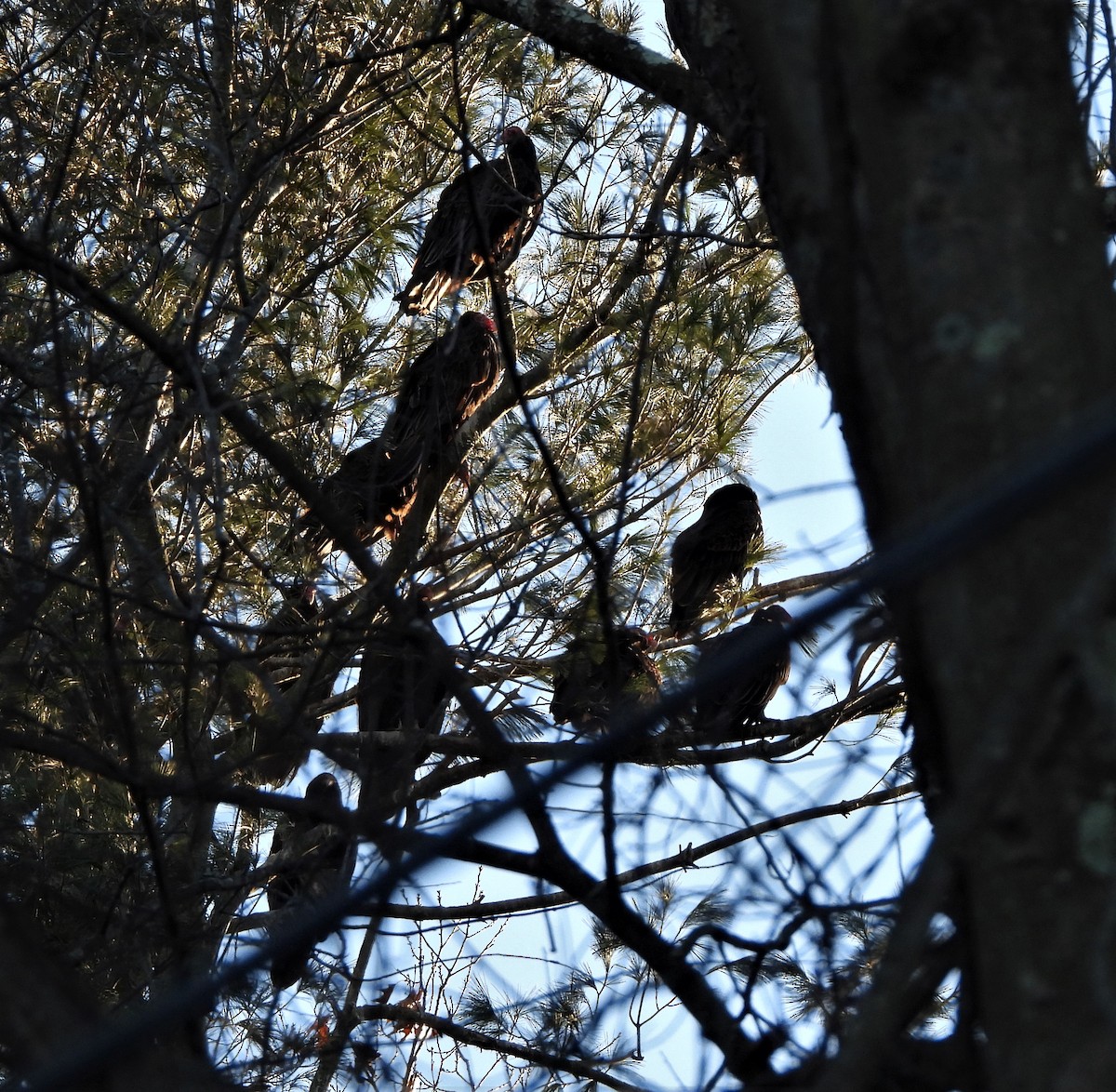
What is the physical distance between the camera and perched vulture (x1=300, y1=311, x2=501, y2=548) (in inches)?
84.3

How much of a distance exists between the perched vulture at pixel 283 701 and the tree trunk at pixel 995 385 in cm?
86

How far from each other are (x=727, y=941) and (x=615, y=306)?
2371 mm

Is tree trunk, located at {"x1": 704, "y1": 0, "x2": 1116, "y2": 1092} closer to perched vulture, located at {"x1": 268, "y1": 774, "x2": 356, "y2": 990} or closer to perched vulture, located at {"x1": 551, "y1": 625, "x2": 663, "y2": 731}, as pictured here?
perched vulture, located at {"x1": 268, "y1": 774, "x2": 356, "y2": 990}

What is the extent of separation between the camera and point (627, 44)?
7.72ft

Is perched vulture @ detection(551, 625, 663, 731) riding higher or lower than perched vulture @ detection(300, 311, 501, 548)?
lower

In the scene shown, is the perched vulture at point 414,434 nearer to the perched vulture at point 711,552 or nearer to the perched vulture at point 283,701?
the perched vulture at point 283,701

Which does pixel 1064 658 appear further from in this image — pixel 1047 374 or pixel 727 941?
pixel 727 941

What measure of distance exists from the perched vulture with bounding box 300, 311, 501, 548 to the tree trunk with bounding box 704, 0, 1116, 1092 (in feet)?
3.14

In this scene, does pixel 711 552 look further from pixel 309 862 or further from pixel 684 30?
pixel 309 862

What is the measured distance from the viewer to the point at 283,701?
1.65 metres

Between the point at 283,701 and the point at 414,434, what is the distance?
995 mm

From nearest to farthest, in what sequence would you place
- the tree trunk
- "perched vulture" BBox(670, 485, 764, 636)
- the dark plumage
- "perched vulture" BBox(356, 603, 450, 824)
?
the tree trunk < "perched vulture" BBox(356, 603, 450, 824) < the dark plumage < "perched vulture" BBox(670, 485, 764, 636)

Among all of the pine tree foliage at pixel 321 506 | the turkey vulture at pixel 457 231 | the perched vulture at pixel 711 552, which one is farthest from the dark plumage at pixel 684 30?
the perched vulture at pixel 711 552

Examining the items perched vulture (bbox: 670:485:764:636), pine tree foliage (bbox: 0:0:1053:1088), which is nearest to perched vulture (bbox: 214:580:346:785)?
pine tree foliage (bbox: 0:0:1053:1088)
